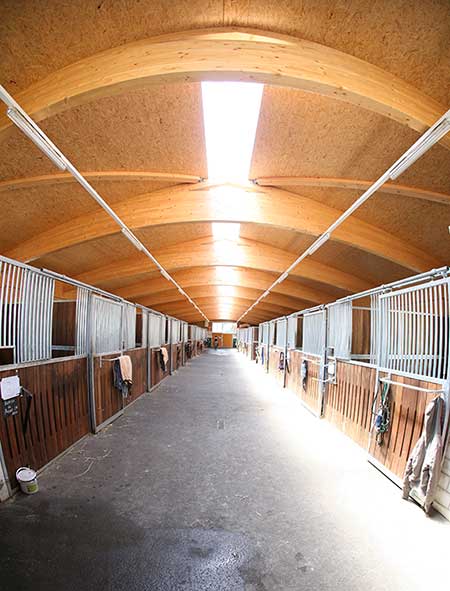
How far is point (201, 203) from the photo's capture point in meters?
5.39

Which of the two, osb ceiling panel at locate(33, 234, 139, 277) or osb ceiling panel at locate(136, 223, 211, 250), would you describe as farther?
osb ceiling panel at locate(33, 234, 139, 277)

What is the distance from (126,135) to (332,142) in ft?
8.19

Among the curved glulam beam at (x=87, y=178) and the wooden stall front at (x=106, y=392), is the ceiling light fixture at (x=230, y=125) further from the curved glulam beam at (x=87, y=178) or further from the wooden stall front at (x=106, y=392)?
the wooden stall front at (x=106, y=392)

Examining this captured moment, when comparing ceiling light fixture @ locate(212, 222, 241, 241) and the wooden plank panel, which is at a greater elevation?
ceiling light fixture @ locate(212, 222, 241, 241)

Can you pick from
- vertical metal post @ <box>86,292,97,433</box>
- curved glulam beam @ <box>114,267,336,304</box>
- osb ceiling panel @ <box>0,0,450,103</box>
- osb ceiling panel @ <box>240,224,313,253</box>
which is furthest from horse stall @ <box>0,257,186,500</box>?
curved glulam beam @ <box>114,267,336,304</box>

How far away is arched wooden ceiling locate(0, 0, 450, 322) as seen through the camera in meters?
2.44

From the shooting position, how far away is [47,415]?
3.42 metres

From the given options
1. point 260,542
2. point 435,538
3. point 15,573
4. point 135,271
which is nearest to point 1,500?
point 15,573

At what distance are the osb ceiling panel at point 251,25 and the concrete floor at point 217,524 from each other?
3.80 meters

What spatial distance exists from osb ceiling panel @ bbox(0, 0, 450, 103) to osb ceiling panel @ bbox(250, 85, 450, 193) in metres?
0.64

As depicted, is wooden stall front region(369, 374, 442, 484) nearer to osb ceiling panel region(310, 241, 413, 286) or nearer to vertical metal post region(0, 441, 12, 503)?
vertical metal post region(0, 441, 12, 503)

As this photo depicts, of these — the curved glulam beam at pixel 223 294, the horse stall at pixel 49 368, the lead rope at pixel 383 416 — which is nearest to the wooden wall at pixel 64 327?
the horse stall at pixel 49 368

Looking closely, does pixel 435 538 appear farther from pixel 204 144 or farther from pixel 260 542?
pixel 204 144

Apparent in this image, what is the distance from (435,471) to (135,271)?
25.3 feet
